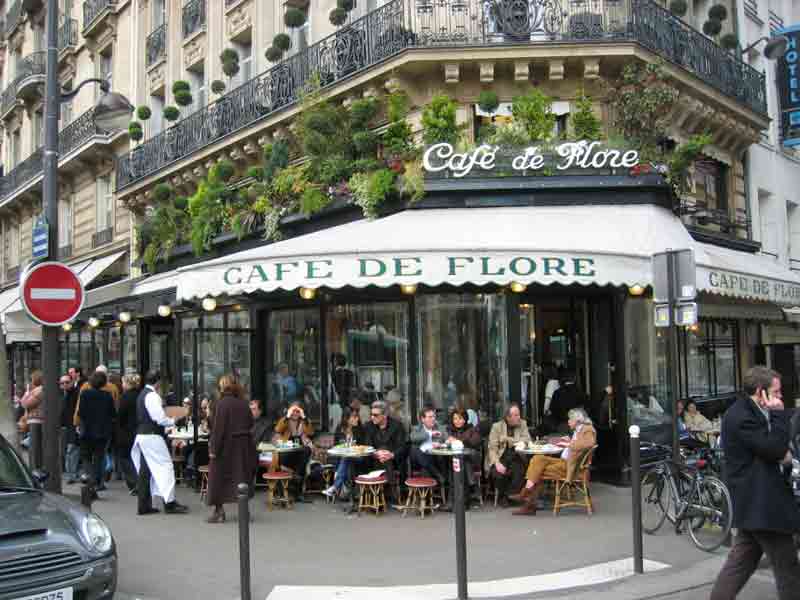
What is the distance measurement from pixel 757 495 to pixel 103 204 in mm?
22842

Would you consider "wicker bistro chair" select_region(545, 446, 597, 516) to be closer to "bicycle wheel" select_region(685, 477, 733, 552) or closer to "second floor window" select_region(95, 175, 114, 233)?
"bicycle wheel" select_region(685, 477, 733, 552)

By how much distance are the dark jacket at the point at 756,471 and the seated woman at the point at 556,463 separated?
4.18 metres

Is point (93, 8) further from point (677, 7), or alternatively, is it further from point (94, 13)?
point (677, 7)

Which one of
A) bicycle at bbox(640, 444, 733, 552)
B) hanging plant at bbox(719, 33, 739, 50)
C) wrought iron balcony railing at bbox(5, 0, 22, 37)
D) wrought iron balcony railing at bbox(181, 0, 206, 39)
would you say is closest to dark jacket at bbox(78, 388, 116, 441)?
bicycle at bbox(640, 444, 733, 552)

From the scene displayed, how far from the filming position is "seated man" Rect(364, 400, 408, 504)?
1066cm

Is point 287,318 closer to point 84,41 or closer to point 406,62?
point 406,62

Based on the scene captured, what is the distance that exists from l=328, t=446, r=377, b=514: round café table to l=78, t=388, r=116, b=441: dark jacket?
3.61 meters

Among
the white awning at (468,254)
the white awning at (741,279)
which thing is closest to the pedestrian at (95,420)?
the white awning at (468,254)

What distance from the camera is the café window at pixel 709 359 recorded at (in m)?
15.0

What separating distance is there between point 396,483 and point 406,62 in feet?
20.4

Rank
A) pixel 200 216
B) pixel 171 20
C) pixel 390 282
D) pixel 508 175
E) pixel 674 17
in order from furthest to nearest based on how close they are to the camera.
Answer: pixel 171 20 → pixel 200 216 → pixel 674 17 → pixel 508 175 → pixel 390 282

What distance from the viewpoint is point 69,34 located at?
2684 cm

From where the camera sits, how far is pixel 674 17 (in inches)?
533

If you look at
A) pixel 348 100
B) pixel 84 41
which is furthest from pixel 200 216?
pixel 84 41
